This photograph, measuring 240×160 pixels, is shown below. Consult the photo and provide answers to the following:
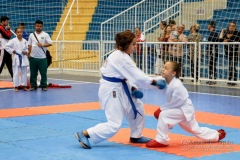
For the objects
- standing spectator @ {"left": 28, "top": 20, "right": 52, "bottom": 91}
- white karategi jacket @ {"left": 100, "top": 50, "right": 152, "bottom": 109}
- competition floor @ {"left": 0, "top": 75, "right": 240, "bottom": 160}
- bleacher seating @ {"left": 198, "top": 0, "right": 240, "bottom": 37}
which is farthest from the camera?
bleacher seating @ {"left": 198, "top": 0, "right": 240, "bottom": 37}

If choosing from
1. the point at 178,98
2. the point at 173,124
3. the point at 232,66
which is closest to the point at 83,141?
the point at 173,124

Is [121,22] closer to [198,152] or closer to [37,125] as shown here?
[37,125]

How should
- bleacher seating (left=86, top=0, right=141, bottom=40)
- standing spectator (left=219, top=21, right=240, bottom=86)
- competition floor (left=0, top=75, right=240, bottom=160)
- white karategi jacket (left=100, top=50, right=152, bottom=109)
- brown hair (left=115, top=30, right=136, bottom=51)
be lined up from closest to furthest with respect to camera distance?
competition floor (left=0, top=75, right=240, bottom=160) → white karategi jacket (left=100, top=50, right=152, bottom=109) → brown hair (left=115, top=30, right=136, bottom=51) → standing spectator (left=219, top=21, right=240, bottom=86) → bleacher seating (left=86, top=0, right=141, bottom=40)

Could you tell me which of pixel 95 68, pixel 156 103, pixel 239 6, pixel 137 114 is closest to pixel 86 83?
pixel 95 68

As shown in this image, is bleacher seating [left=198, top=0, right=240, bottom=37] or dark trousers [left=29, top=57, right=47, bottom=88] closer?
dark trousers [left=29, top=57, right=47, bottom=88]

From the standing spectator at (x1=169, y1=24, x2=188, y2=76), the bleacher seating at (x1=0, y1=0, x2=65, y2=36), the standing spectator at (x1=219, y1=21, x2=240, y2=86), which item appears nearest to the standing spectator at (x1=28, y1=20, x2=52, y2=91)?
the standing spectator at (x1=169, y1=24, x2=188, y2=76)

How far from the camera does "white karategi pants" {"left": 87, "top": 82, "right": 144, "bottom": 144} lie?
6.37 m

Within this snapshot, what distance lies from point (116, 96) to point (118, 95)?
0.03 metres

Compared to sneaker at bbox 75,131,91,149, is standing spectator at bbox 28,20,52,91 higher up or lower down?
higher up

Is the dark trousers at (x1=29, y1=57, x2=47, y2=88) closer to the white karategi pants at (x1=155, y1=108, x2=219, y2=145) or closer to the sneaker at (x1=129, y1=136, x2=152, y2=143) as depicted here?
the sneaker at (x1=129, y1=136, x2=152, y2=143)

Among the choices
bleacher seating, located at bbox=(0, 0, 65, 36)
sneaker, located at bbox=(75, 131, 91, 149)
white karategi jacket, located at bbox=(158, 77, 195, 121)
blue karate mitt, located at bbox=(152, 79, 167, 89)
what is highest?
bleacher seating, located at bbox=(0, 0, 65, 36)

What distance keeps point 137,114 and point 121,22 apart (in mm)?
14591

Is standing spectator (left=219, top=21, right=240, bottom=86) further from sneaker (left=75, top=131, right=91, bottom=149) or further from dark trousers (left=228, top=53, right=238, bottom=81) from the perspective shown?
sneaker (left=75, top=131, right=91, bottom=149)

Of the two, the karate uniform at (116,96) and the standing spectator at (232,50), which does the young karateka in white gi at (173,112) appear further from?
the standing spectator at (232,50)
